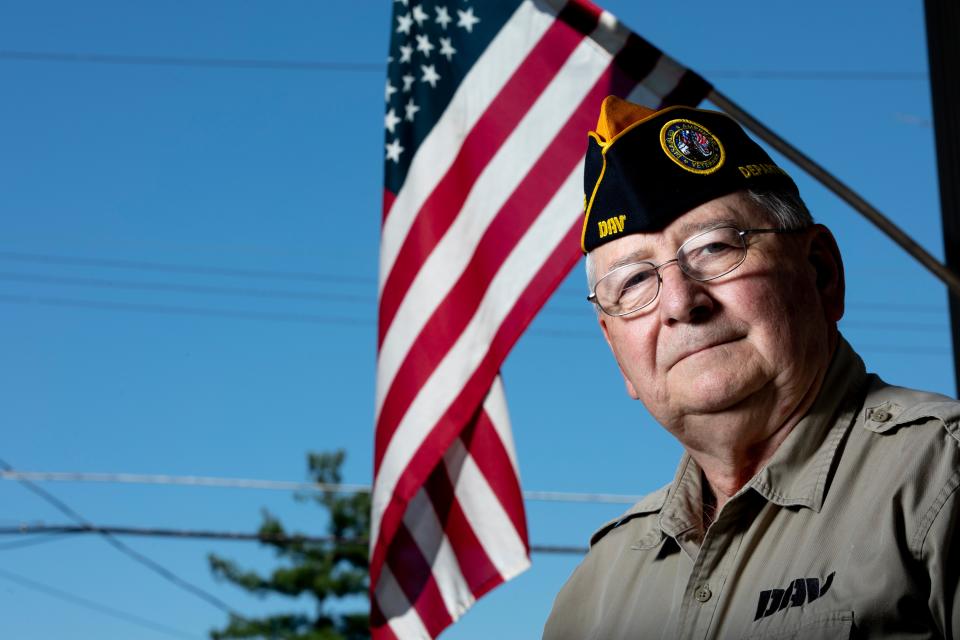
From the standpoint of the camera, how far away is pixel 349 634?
3550 cm

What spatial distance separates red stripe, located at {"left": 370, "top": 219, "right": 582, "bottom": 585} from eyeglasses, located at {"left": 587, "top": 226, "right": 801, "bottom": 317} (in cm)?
232

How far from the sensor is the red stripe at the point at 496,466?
461cm

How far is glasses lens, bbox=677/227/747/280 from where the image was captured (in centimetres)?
204

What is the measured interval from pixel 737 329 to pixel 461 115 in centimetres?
295

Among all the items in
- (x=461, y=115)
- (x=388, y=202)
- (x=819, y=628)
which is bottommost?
(x=819, y=628)

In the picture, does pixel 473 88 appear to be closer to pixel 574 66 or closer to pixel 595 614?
pixel 574 66

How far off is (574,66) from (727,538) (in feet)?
9.87

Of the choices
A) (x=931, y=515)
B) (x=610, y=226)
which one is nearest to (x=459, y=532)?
(x=610, y=226)

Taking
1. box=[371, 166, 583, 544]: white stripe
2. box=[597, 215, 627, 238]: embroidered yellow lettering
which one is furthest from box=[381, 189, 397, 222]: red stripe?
box=[597, 215, 627, 238]: embroidered yellow lettering

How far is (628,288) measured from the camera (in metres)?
2.15

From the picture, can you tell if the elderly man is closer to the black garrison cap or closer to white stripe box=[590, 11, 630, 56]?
the black garrison cap

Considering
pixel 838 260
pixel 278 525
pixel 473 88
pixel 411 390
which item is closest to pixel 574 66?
pixel 473 88

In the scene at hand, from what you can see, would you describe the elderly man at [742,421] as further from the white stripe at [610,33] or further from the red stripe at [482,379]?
the white stripe at [610,33]

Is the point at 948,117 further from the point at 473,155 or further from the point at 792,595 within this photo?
the point at 792,595
